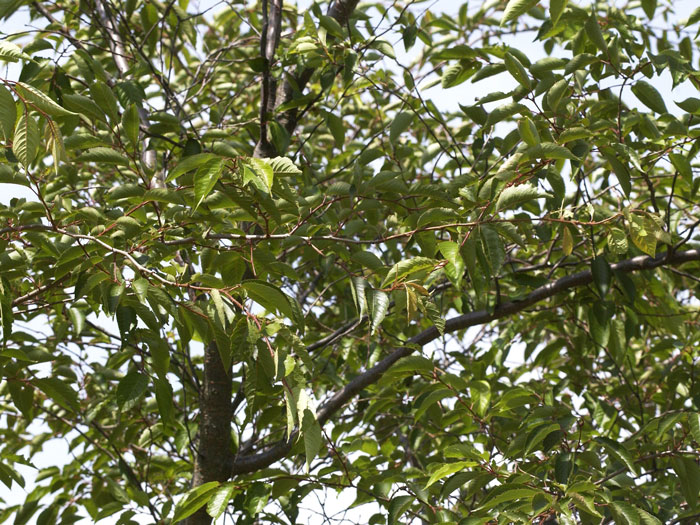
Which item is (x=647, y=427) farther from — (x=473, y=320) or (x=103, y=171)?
(x=103, y=171)

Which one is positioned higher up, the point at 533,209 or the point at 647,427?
the point at 533,209

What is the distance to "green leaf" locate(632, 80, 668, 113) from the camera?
2342 mm

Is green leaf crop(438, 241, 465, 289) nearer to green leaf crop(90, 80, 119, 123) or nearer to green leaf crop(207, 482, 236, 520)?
green leaf crop(207, 482, 236, 520)

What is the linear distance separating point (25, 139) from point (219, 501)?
1.11 metres

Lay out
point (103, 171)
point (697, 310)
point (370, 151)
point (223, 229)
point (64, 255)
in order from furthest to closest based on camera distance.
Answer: point (103, 171) → point (697, 310) → point (370, 151) → point (223, 229) → point (64, 255)

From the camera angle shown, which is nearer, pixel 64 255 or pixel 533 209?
pixel 64 255

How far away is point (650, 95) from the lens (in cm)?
235

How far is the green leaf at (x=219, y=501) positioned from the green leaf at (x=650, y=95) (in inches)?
69.1

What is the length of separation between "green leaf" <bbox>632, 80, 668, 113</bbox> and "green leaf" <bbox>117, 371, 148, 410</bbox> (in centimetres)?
178

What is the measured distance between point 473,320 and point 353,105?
183 cm

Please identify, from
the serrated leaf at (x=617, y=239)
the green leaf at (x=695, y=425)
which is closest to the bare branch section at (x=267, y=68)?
the serrated leaf at (x=617, y=239)

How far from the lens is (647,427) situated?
2250mm

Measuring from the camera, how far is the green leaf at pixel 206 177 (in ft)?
5.19

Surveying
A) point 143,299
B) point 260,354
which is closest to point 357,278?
point 260,354
